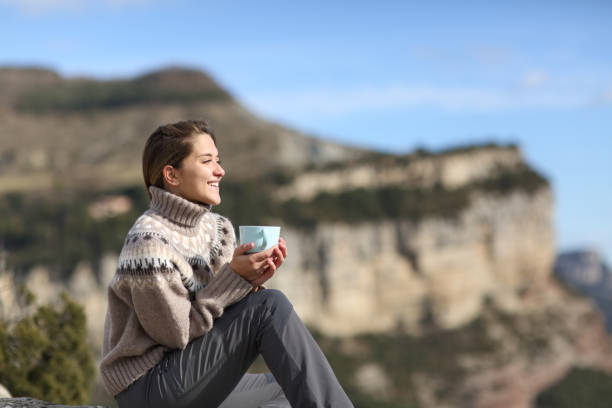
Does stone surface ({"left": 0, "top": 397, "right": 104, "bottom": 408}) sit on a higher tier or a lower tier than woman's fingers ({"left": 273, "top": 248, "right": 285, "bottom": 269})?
lower

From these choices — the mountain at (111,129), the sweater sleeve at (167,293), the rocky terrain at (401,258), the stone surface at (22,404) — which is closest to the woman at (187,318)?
the sweater sleeve at (167,293)

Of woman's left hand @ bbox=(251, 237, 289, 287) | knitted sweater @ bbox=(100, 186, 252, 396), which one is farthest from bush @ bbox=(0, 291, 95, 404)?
woman's left hand @ bbox=(251, 237, 289, 287)

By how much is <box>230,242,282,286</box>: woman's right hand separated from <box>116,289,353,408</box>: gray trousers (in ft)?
0.38

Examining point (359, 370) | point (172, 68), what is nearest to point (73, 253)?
point (359, 370)

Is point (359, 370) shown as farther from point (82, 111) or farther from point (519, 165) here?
point (82, 111)

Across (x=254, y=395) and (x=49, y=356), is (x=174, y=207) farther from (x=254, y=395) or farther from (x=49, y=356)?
(x=49, y=356)

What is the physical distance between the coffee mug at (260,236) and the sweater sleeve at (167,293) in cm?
19

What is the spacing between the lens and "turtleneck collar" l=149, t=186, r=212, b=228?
4.41 meters

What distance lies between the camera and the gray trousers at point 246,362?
13.3ft

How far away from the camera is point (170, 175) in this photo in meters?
4.47

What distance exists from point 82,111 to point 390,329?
1942 inches

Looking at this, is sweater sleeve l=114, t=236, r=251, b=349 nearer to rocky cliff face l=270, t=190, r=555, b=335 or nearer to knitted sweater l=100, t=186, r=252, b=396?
knitted sweater l=100, t=186, r=252, b=396

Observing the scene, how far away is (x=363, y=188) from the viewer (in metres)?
64.4

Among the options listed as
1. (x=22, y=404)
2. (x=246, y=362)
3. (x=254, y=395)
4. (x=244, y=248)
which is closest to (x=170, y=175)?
(x=244, y=248)
